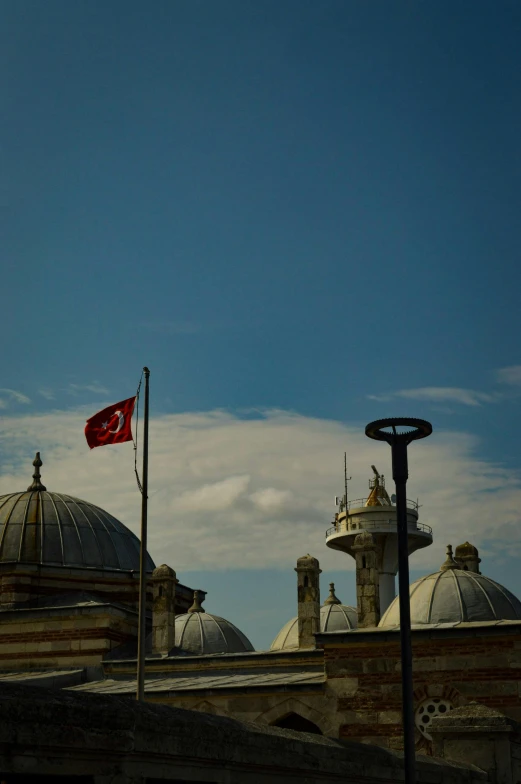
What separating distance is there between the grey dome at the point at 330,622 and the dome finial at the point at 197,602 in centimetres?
867

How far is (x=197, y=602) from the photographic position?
39906 millimetres

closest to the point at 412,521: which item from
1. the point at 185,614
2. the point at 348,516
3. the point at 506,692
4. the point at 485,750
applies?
the point at 348,516

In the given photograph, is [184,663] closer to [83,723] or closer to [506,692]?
[506,692]

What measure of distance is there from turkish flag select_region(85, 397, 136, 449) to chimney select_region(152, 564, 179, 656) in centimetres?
628

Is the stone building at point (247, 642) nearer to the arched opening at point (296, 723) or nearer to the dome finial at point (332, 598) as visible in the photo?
the arched opening at point (296, 723)

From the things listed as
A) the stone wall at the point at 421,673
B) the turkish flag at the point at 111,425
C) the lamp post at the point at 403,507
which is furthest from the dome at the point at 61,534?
the lamp post at the point at 403,507

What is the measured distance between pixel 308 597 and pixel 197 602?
9911mm

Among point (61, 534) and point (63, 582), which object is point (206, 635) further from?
point (61, 534)

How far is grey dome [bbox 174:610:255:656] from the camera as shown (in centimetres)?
3688

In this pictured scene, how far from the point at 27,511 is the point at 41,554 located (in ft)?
6.55

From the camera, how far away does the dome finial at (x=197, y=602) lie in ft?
129

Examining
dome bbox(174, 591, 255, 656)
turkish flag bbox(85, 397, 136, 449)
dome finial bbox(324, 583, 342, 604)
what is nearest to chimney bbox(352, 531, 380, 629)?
turkish flag bbox(85, 397, 136, 449)

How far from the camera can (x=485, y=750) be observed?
15.0 meters

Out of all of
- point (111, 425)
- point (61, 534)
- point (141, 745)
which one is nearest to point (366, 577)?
point (111, 425)
